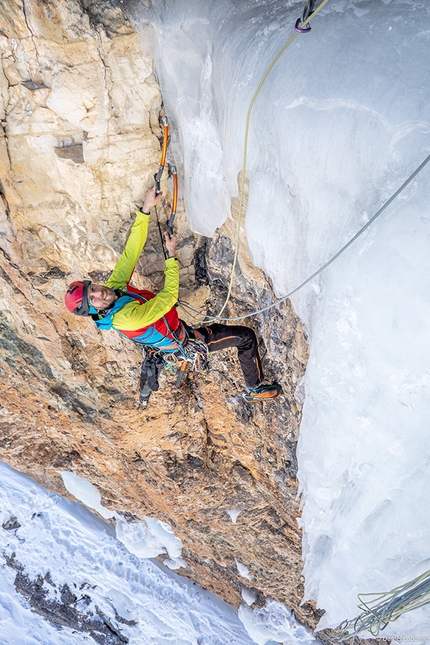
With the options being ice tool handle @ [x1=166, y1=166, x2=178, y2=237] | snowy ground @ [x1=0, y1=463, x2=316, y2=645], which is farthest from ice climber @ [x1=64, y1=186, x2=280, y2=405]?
snowy ground @ [x1=0, y1=463, x2=316, y2=645]

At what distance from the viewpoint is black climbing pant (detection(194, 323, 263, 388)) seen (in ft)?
11.6

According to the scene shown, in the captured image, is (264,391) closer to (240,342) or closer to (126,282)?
(240,342)

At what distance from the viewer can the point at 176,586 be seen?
267 inches

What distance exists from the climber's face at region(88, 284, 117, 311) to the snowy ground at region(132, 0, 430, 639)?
2.53 feet

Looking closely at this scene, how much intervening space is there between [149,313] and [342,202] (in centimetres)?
137

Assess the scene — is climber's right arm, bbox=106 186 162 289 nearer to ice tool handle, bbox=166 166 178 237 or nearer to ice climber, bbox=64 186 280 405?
ice climber, bbox=64 186 280 405

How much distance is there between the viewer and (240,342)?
353 centimetres

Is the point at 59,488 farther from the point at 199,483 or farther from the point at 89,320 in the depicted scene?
the point at 89,320

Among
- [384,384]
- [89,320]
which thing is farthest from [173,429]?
[384,384]

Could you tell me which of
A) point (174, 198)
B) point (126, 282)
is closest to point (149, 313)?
point (126, 282)

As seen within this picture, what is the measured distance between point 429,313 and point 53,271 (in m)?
2.59

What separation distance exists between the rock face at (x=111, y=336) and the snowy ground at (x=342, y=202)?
0.37 meters

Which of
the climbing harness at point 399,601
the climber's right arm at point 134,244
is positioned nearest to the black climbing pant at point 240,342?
the climber's right arm at point 134,244

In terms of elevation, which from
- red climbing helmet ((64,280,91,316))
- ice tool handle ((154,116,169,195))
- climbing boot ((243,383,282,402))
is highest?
ice tool handle ((154,116,169,195))
